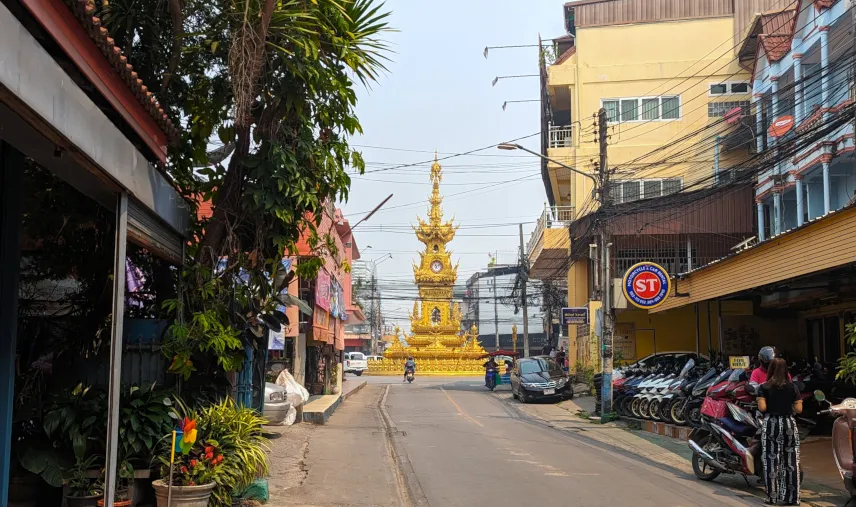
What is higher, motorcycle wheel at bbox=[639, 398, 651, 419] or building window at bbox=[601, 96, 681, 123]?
building window at bbox=[601, 96, 681, 123]

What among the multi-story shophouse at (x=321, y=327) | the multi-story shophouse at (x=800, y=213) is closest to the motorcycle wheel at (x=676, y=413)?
the multi-story shophouse at (x=800, y=213)

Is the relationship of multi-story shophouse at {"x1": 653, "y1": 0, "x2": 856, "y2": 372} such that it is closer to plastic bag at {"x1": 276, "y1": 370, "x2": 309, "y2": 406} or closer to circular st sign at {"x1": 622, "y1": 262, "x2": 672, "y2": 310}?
circular st sign at {"x1": 622, "y1": 262, "x2": 672, "y2": 310}

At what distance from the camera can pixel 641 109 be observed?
33719 millimetres

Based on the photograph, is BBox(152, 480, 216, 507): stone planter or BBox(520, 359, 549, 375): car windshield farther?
BBox(520, 359, 549, 375): car windshield

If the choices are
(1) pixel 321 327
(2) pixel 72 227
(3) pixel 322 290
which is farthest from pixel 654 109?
(2) pixel 72 227

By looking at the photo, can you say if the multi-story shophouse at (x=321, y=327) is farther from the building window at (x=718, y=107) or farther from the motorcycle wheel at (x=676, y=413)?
the building window at (x=718, y=107)

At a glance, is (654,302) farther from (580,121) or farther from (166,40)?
(580,121)

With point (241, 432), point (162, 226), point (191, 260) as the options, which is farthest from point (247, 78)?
point (241, 432)

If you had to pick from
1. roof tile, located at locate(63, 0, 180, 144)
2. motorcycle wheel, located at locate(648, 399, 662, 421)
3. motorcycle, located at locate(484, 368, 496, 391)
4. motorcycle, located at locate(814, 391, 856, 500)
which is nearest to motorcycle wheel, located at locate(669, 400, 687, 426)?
motorcycle wheel, located at locate(648, 399, 662, 421)

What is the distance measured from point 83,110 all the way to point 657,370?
17143 millimetres

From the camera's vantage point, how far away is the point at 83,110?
5395 mm

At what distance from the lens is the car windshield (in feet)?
95.1

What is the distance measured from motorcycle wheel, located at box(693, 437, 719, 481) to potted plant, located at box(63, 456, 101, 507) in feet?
24.2

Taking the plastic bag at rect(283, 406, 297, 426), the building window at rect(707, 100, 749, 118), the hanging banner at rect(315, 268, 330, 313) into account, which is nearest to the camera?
the plastic bag at rect(283, 406, 297, 426)
